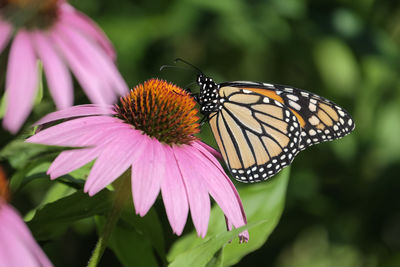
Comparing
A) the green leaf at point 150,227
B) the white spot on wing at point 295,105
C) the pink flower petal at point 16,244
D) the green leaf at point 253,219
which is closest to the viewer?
the pink flower petal at point 16,244

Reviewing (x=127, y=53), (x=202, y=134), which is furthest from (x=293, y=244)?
(x=127, y=53)

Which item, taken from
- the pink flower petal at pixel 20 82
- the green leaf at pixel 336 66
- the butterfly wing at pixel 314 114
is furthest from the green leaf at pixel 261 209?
the green leaf at pixel 336 66

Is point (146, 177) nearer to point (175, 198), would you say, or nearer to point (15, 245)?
point (175, 198)

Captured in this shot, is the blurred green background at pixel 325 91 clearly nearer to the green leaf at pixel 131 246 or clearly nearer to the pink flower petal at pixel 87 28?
the green leaf at pixel 131 246

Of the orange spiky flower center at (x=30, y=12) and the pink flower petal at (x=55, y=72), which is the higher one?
the orange spiky flower center at (x=30, y=12)

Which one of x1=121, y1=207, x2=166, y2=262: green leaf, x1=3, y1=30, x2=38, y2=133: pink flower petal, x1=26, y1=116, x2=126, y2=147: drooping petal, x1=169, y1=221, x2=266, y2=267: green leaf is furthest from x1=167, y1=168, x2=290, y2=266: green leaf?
x1=3, y1=30, x2=38, y2=133: pink flower petal

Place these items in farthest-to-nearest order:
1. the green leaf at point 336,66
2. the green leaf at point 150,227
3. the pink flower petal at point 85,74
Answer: the green leaf at point 336,66 → the green leaf at point 150,227 → the pink flower petal at point 85,74

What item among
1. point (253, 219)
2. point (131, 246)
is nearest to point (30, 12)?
point (131, 246)
